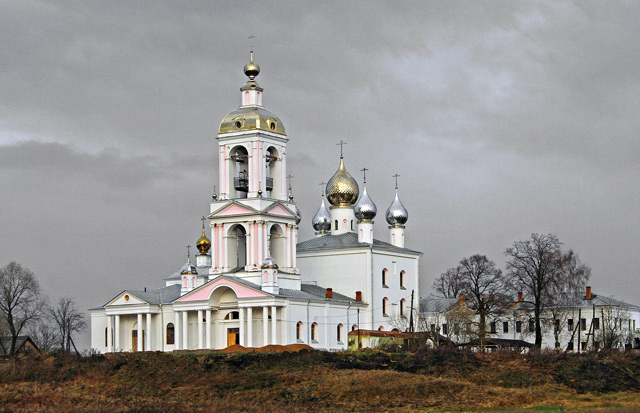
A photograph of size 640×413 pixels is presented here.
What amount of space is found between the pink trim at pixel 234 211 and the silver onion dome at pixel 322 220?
11.1 meters

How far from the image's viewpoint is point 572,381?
5050cm

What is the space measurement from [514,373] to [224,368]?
11.5 metres

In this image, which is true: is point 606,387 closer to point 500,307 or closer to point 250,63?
point 500,307

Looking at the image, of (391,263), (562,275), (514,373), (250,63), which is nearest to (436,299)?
(391,263)

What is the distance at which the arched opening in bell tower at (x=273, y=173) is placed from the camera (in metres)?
72.9

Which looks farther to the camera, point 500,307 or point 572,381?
point 500,307

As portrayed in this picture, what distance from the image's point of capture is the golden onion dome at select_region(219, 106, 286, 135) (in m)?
72.0

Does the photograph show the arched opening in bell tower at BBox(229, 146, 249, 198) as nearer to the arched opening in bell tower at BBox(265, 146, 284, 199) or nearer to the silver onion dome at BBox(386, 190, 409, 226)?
the arched opening in bell tower at BBox(265, 146, 284, 199)

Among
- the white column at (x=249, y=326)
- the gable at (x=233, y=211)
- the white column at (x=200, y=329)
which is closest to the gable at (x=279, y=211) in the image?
the gable at (x=233, y=211)

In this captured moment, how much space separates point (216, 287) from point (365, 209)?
470 inches

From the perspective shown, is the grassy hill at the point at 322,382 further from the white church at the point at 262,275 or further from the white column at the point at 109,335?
the white column at the point at 109,335

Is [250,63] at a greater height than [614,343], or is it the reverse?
[250,63]

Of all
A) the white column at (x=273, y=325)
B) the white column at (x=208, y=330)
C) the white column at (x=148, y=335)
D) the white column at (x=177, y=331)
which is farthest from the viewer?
the white column at (x=148, y=335)

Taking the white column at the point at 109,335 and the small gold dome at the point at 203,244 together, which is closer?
the white column at the point at 109,335
